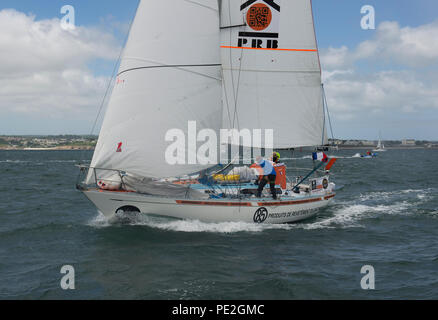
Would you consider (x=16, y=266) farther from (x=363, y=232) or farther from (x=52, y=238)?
(x=363, y=232)

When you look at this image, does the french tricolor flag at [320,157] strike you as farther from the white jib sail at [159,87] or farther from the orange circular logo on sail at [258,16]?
the orange circular logo on sail at [258,16]

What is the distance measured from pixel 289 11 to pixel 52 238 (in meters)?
12.5

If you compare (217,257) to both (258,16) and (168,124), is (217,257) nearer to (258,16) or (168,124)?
(168,124)

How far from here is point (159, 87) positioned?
12.7 meters

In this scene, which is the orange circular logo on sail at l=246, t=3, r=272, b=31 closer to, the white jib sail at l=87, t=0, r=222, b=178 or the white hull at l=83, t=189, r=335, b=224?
the white jib sail at l=87, t=0, r=222, b=178

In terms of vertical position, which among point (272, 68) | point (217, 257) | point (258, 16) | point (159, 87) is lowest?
point (217, 257)

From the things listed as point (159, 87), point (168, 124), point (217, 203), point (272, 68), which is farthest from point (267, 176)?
point (159, 87)

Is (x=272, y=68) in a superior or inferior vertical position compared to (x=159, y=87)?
superior

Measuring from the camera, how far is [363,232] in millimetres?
14062

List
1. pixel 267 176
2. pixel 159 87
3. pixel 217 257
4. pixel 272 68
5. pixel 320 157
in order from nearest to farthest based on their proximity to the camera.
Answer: pixel 217 257
pixel 159 87
pixel 267 176
pixel 320 157
pixel 272 68

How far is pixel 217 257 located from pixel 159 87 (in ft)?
18.8

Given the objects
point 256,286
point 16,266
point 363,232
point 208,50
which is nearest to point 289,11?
point 208,50

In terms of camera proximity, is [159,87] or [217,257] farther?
[159,87]

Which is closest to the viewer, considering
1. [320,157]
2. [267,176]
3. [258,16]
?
[267,176]
